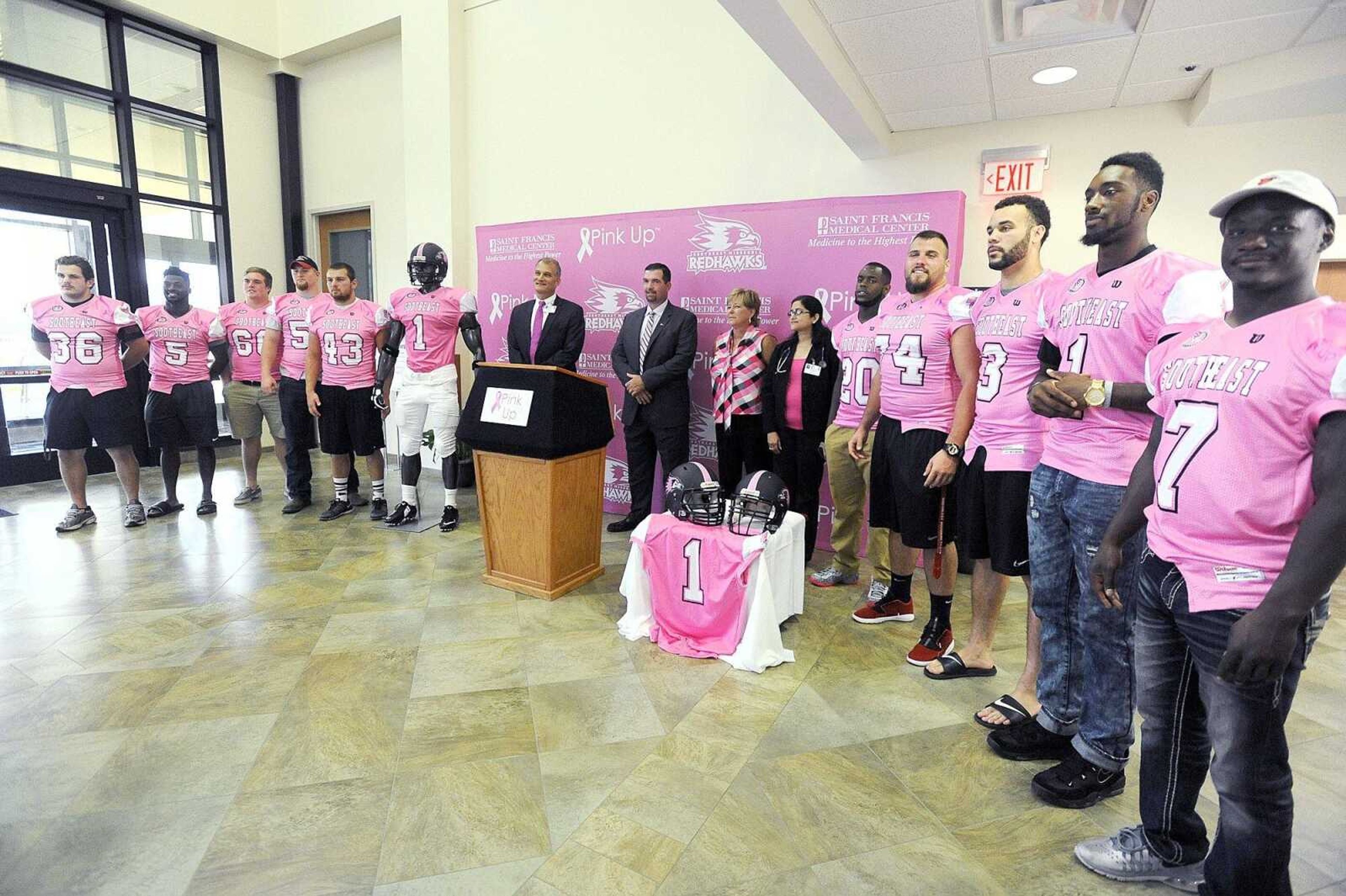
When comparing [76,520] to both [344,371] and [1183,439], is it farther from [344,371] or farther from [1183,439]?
[1183,439]

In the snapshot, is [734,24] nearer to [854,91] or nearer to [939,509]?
[854,91]

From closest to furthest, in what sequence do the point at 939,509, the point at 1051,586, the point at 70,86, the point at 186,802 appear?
1. the point at 186,802
2. the point at 1051,586
3. the point at 939,509
4. the point at 70,86

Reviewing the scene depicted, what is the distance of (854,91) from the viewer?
3529mm

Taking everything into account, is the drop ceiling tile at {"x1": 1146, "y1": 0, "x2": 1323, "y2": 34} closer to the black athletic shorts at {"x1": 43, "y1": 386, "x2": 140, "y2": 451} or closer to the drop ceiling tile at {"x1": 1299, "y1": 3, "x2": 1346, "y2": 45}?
the drop ceiling tile at {"x1": 1299, "y1": 3, "x2": 1346, "y2": 45}

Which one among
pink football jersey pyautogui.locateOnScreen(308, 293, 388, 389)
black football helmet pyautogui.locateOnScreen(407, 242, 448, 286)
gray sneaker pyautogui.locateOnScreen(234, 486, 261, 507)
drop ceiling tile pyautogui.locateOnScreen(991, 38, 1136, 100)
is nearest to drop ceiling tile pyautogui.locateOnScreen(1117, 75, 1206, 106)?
drop ceiling tile pyautogui.locateOnScreen(991, 38, 1136, 100)

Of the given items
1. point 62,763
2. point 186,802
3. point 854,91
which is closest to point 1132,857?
point 186,802

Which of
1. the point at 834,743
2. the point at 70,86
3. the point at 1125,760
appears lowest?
the point at 834,743

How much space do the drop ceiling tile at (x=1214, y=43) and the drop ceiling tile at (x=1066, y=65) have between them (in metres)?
0.07

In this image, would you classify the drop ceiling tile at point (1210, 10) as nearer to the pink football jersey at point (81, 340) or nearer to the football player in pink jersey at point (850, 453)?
the football player in pink jersey at point (850, 453)

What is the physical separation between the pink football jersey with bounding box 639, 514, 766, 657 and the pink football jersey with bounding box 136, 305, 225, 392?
12.9 ft

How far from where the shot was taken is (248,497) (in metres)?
5.02

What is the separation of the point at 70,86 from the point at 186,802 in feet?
22.0

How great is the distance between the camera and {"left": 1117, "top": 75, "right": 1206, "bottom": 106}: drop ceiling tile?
137 inches

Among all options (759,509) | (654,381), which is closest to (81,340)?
(654,381)
